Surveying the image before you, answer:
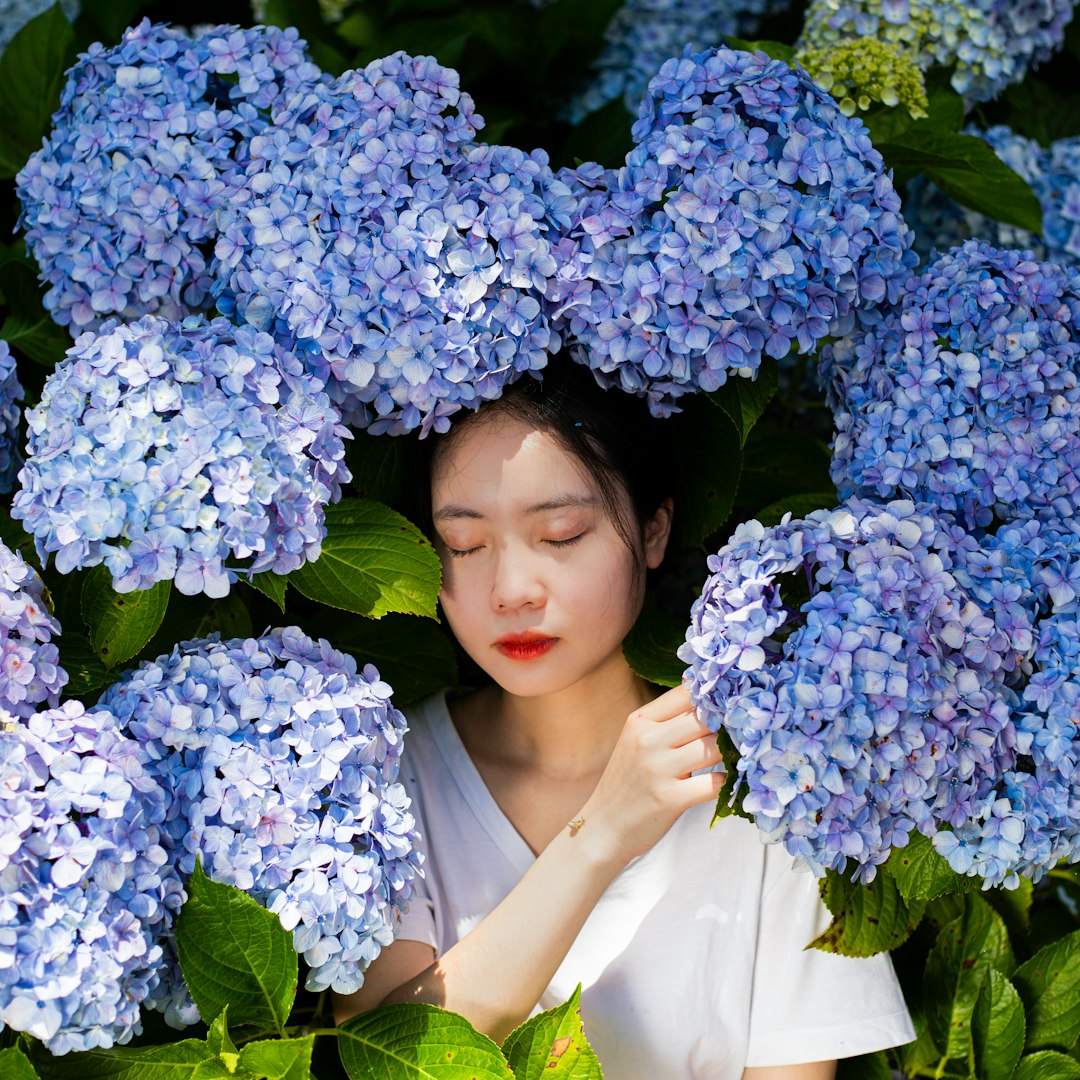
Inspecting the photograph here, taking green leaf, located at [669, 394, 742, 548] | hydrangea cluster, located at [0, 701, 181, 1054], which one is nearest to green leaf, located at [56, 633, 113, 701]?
hydrangea cluster, located at [0, 701, 181, 1054]

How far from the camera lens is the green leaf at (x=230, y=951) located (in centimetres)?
138

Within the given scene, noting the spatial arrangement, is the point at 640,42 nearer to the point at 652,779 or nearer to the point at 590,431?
the point at 590,431

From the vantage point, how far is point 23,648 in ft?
4.64

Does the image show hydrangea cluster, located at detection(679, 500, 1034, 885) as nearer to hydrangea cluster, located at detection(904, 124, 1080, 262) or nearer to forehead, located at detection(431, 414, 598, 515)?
forehead, located at detection(431, 414, 598, 515)

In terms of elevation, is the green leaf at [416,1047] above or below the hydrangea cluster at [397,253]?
below

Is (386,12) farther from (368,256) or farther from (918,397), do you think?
(918,397)

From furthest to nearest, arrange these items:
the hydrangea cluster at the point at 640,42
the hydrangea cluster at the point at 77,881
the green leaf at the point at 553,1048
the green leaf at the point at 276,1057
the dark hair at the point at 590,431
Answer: the hydrangea cluster at the point at 640,42 < the dark hair at the point at 590,431 < the green leaf at the point at 553,1048 < the green leaf at the point at 276,1057 < the hydrangea cluster at the point at 77,881

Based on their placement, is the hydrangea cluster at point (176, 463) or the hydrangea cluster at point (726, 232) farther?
the hydrangea cluster at point (726, 232)

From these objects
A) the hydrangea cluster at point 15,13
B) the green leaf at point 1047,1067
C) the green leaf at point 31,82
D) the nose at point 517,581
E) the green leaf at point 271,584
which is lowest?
the green leaf at point 1047,1067

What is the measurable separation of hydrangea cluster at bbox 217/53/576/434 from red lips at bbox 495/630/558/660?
28 centimetres

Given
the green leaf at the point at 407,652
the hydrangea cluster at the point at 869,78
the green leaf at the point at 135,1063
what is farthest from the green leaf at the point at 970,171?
the green leaf at the point at 135,1063

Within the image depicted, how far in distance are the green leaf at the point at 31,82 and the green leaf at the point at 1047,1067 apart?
1895 mm

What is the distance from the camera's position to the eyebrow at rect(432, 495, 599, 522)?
5.38ft

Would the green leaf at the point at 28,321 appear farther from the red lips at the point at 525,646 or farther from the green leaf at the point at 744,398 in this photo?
the green leaf at the point at 744,398
